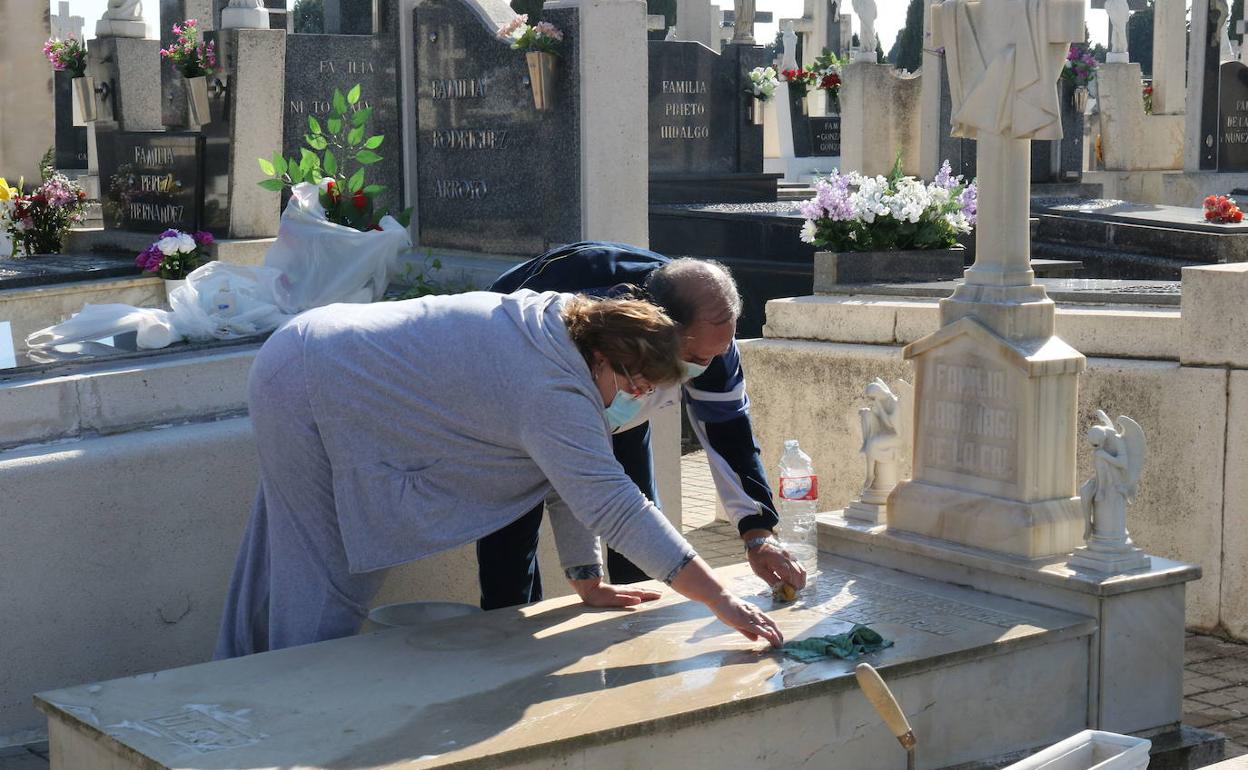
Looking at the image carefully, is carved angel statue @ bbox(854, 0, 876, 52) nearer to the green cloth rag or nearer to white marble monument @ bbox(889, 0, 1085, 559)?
white marble monument @ bbox(889, 0, 1085, 559)

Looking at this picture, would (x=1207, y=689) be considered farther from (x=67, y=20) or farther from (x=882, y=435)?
→ (x=67, y=20)

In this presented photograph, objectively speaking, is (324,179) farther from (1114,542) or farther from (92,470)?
(1114,542)

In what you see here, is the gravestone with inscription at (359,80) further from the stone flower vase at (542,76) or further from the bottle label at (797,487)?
the bottle label at (797,487)

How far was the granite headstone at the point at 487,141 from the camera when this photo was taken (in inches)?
255

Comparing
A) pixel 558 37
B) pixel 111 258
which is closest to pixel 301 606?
pixel 558 37

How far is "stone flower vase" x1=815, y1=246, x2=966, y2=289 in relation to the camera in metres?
6.80

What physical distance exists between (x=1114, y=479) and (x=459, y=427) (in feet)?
5.44

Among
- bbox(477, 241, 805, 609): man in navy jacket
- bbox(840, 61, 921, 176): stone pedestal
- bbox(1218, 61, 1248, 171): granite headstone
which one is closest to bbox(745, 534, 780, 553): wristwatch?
bbox(477, 241, 805, 609): man in navy jacket

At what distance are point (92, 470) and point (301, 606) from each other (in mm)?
1008

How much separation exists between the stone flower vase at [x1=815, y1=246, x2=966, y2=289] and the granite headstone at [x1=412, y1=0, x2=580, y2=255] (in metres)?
1.16

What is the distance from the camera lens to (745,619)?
10.2 feet

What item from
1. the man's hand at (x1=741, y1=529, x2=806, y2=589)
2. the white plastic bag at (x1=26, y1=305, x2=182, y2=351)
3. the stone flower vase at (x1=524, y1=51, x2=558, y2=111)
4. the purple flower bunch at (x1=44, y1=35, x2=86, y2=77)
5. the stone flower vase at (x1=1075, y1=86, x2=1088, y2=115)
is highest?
the purple flower bunch at (x1=44, y1=35, x2=86, y2=77)

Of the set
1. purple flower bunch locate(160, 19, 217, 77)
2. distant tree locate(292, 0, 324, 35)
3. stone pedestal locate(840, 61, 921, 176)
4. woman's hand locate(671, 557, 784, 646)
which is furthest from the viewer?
distant tree locate(292, 0, 324, 35)

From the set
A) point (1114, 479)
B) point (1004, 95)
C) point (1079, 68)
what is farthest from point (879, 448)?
point (1079, 68)
